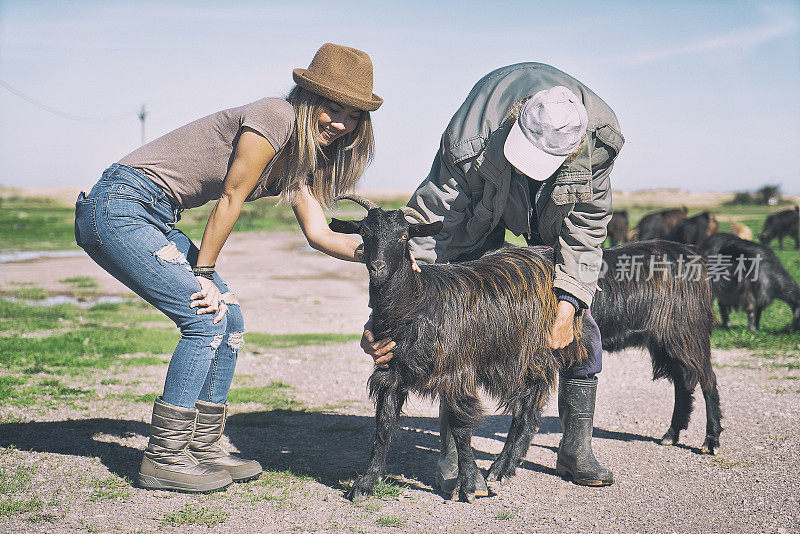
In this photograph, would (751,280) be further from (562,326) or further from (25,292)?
(25,292)

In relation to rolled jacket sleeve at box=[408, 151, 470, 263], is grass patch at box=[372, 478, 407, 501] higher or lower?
lower

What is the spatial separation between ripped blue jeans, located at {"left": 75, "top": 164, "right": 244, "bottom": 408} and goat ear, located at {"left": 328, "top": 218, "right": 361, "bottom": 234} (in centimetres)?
78

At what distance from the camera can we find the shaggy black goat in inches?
151

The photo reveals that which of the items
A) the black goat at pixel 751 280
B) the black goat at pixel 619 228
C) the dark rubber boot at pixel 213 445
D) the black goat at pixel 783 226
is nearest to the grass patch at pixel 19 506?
the dark rubber boot at pixel 213 445

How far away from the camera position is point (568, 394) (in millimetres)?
4508

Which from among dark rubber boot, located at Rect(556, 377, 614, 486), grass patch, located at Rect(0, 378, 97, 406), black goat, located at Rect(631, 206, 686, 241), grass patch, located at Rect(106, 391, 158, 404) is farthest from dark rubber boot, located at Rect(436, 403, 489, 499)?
black goat, located at Rect(631, 206, 686, 241)

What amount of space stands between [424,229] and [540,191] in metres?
0.76

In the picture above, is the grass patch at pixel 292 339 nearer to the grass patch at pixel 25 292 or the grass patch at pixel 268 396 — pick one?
the grass patch at pixel 268 396

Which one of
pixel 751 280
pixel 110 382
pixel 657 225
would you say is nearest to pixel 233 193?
pixel 110 382

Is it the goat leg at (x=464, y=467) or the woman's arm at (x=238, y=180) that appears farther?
the goat leg at (x=464, y=467)

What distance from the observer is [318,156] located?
403cm

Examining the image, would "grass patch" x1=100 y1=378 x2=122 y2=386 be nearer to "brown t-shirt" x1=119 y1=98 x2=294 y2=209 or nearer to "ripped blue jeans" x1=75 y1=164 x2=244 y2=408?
"ripped blue jeans" x1=75 y1=164 x2=244 y2=408

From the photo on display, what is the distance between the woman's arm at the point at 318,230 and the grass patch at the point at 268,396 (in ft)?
7.22

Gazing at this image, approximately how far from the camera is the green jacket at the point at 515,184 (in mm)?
3953
